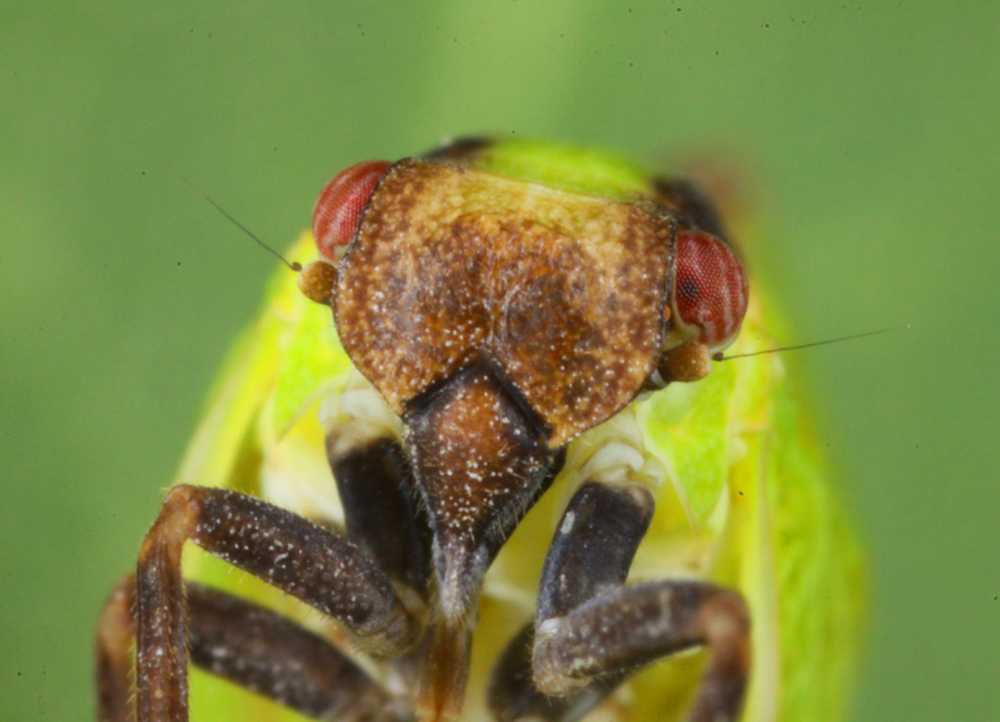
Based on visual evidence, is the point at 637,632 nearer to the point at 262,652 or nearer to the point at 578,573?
the point at 578,573

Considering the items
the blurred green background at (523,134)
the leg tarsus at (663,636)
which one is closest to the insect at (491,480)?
the leg tarsus at (663,636)

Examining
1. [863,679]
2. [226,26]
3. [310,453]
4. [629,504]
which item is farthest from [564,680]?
→ [226,26]

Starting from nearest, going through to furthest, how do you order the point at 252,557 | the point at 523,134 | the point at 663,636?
the point at 663,636 → the point at 252,557 → the point at 523,134

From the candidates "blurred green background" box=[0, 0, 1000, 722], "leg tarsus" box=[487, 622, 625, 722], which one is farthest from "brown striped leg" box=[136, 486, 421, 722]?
"blurred green background" box=[0, 0, 1000, 722]

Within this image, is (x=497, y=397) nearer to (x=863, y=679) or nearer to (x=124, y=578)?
(x=124, y=578)

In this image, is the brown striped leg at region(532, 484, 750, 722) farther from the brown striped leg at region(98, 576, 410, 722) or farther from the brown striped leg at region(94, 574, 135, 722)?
the brown striped leg at region(94, 574, 135, 722)

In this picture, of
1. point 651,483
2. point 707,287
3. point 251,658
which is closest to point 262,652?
point 251,658
